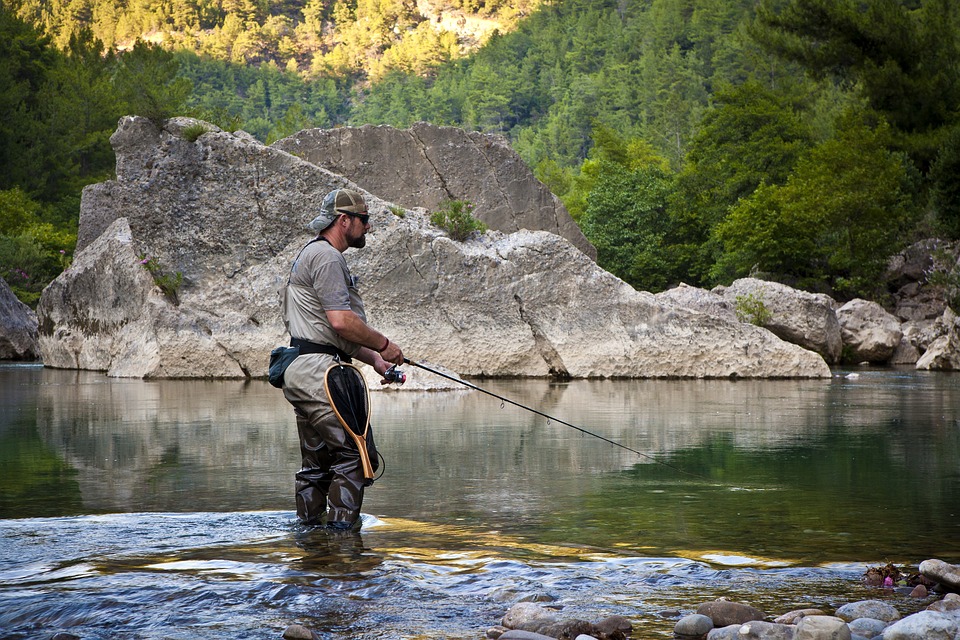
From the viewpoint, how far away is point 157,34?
16775 centimetres

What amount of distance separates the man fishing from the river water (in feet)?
0.82

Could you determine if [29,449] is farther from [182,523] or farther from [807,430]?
[807,430]

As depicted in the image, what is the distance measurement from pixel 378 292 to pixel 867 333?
1265cm

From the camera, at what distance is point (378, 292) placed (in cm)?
1912


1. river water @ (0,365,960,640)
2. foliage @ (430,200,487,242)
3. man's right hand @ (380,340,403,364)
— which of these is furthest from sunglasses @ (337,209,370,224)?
foliage @ (430,200,487,242)

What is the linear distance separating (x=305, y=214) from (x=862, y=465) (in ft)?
44.7

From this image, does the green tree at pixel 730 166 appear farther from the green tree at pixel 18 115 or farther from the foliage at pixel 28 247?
the green tree at pixel 18 115

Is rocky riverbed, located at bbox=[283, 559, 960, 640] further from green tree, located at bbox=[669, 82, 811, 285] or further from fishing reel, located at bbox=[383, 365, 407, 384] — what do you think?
green tree, located at bbox=[669, 82, 811, 285]

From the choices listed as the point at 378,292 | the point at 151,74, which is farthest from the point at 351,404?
the point at 151,74

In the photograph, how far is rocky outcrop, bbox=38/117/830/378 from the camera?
19.2 m

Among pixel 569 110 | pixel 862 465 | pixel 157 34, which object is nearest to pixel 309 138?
pixel 862 465

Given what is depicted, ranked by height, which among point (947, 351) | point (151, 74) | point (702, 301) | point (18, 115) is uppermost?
point (151, 74)

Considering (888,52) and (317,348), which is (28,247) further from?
(317,348)

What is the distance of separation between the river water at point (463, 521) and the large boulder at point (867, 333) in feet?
45.5
